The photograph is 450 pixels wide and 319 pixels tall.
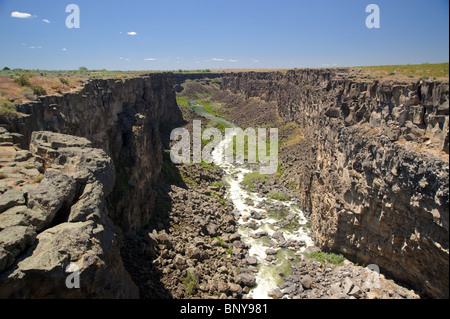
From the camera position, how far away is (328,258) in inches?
1079

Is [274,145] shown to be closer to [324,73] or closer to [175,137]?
[324,73]

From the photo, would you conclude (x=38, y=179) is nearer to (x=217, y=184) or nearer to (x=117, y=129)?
(x=117, y=129)

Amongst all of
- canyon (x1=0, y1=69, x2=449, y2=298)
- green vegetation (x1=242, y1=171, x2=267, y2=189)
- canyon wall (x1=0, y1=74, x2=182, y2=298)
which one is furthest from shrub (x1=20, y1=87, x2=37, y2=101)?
green vegetation (x1=242, y1=171, x2=267, y2=189)

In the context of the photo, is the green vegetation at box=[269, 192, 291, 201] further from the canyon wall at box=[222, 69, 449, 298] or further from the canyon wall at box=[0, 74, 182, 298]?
the canyon wall at box=[0, 74, 182, 298]

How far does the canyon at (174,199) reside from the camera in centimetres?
1028

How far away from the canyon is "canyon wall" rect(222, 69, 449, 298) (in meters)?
0.10

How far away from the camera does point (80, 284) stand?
9516 mm

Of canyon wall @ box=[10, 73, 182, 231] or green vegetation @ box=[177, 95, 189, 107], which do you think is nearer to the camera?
canyon wall @ box=[10, 73, 182, 231]

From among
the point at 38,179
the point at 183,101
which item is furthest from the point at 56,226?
the point at 183,101

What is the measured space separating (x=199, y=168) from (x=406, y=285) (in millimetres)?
35245

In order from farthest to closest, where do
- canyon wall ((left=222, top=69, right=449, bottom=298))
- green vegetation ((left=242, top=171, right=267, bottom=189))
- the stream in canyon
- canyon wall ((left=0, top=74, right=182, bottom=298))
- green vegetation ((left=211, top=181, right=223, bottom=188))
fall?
1. green vegetation ((left=242, top=171, right=267, bottom=189))
2. green vegetation ((left=211, top=181, right=223, bottom=188))
3. the stream in canyon
4. canyon wall ((left=222, top=69, right=449, bottom=298))
5. canyon wall ((left=0, top=74, right=182, bottom=298))

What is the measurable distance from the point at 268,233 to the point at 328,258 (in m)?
8.08

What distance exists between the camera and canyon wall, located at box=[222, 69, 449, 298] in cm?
1798
